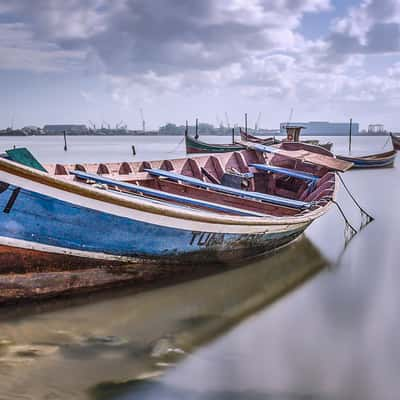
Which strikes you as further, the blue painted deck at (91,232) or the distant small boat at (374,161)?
the distant small boat at (374,161)

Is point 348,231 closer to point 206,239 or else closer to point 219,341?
point 206,239

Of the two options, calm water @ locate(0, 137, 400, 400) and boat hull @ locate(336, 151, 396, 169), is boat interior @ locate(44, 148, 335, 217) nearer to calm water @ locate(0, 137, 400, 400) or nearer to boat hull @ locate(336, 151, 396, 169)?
calm water @ locate(0, 137, 400, 400)

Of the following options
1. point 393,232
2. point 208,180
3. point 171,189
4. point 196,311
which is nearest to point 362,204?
point 393,232

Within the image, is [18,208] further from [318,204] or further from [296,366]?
[318,204]

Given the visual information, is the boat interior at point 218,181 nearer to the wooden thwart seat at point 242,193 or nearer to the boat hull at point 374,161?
the wooden thwart seat at point 242,193

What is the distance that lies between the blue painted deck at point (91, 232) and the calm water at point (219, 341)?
2.61 ft

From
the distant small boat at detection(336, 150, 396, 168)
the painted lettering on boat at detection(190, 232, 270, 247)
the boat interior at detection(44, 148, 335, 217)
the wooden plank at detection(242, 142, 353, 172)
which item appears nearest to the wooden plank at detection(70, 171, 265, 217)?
the boat interior at detection(44, 148, 335, 217)

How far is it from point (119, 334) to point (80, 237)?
128cm

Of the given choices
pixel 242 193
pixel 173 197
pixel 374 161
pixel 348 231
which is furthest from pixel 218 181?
pixel 374 161

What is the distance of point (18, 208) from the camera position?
4.47 m

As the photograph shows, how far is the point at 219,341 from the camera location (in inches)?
193

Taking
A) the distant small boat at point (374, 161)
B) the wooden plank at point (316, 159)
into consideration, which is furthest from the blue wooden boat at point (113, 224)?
the distant small boat at point (374, 161)

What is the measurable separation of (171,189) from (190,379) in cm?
452

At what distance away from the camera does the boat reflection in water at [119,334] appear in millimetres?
3951
